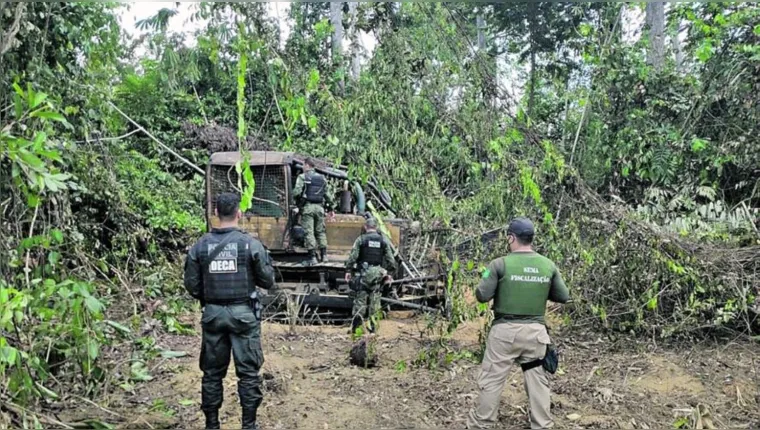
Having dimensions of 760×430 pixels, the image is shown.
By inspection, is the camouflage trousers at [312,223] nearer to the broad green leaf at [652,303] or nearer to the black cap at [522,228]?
the broad green leaf at [652,303]

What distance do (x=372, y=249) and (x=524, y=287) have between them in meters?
3.48

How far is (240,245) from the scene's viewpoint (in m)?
4.38

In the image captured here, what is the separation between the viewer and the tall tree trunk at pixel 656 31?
12.0 m

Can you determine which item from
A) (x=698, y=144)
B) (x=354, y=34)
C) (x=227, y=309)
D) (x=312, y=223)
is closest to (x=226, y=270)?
(x=227, y=309)

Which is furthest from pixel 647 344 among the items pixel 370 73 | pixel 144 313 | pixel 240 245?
pixel 144 313

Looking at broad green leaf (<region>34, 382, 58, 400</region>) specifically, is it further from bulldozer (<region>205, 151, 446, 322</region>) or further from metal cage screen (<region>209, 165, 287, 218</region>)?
metal cage screen (<region>209, 165, 287, 218</region>)

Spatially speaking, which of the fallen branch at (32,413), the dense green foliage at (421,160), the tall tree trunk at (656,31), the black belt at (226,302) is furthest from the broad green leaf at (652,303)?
the tall tree trunk at (656,31)

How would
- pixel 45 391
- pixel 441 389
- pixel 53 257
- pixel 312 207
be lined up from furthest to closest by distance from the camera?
1. pixel 312 207
2. pixel 441 389
3. pixel 53 257
4. pixel 45 391

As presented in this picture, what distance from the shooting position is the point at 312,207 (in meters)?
8.61

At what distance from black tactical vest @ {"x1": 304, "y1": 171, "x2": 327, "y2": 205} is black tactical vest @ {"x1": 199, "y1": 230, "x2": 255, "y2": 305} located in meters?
4.22

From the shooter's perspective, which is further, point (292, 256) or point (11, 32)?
point (292, 256)

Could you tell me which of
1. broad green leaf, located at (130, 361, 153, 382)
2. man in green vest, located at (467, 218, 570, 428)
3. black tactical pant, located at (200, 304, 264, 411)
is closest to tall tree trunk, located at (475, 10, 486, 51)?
man in green vest, located at (467, 218, 570, 428)

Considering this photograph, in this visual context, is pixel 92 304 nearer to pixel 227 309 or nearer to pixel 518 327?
pixel 227 309

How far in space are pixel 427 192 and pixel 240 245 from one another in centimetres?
204
